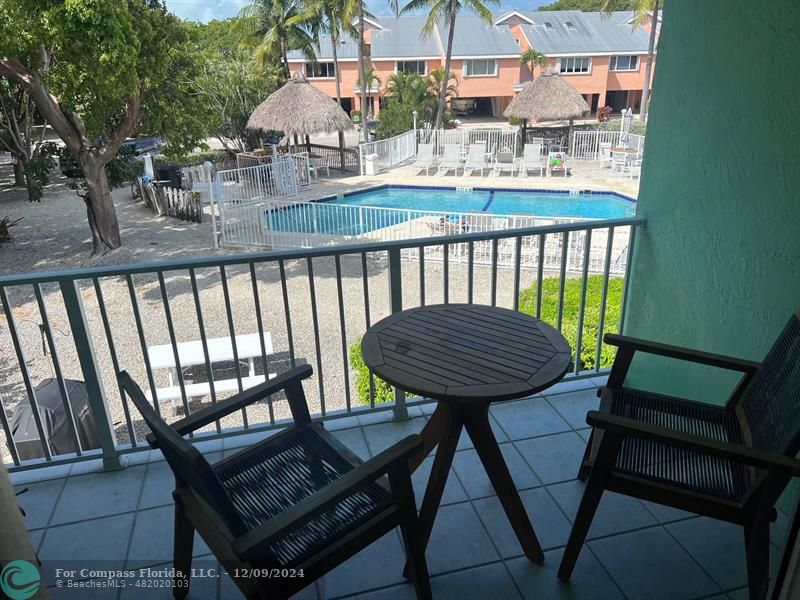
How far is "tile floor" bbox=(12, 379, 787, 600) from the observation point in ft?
6.31

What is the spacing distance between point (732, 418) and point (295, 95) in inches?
647

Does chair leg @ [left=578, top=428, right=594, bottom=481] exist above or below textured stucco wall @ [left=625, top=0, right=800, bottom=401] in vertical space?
below

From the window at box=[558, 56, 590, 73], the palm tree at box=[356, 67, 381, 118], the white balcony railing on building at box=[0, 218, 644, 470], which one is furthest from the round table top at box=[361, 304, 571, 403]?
the window at box=[558, 56, 590, 73]

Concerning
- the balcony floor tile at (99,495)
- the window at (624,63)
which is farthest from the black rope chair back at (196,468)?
the window at (624,63)

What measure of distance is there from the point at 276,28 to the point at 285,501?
2383 cm

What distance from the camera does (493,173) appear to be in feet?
57.1

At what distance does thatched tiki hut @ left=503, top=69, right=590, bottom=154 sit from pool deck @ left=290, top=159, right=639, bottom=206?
68.8 inches

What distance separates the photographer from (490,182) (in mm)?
16266

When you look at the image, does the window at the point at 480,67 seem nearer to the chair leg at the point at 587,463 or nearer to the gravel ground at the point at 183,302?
the gravel ground at the point at 183,302

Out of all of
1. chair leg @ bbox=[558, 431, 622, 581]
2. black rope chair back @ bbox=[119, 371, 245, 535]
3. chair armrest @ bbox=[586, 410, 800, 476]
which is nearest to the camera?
black rope chair back @ bbox=[119, 371, 245, 535]

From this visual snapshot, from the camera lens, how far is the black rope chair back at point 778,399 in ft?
5.27

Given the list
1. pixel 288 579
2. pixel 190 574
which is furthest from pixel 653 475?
pixel 190 574

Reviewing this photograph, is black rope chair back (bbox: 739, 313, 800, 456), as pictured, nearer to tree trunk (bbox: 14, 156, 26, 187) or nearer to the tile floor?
the tile floor

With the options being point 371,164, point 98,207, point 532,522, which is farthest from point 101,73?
point 371,164
